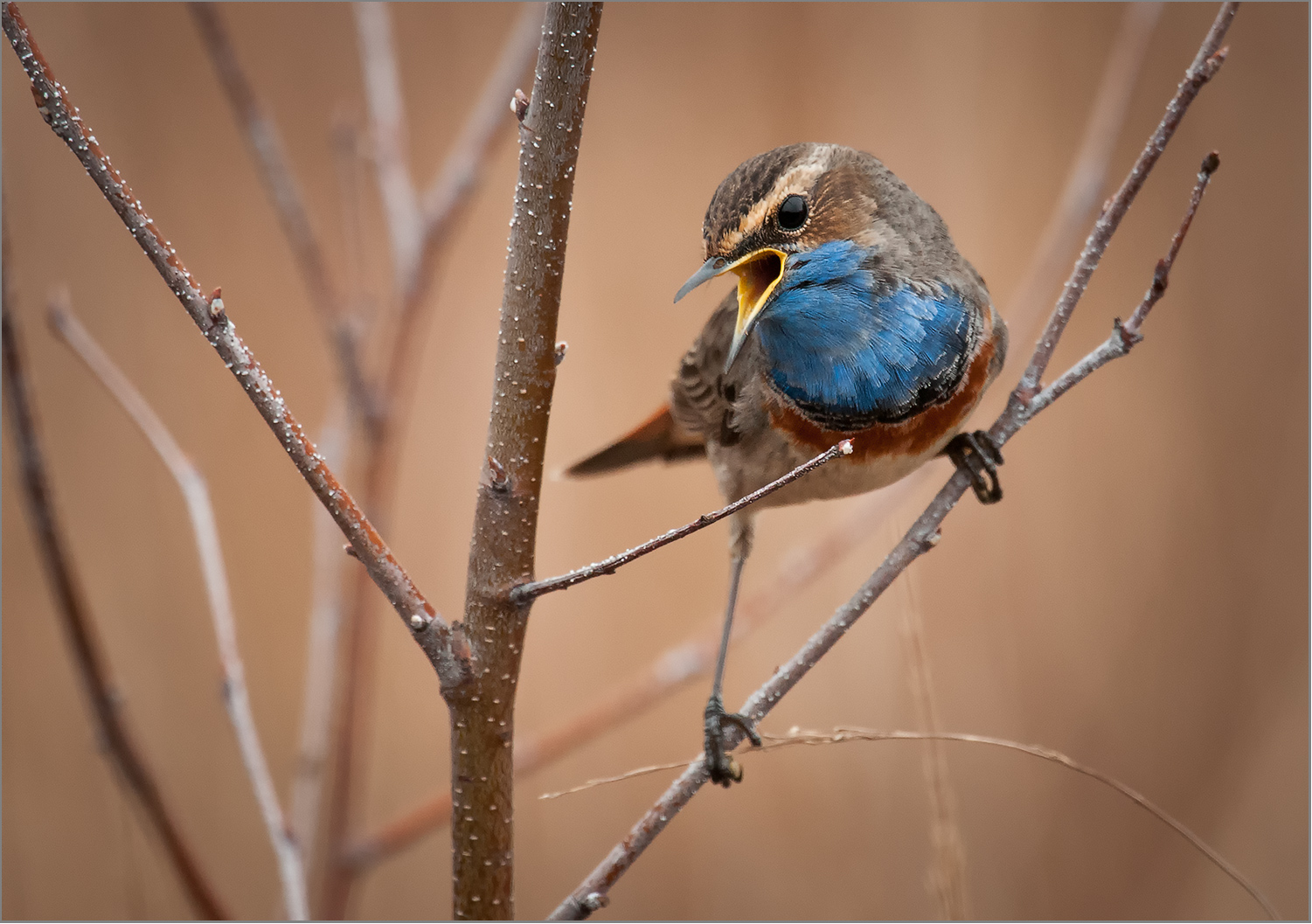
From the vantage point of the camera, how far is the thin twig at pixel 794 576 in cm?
157

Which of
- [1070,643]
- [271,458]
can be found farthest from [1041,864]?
[271,458]

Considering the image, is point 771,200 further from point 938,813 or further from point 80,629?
point 80,629

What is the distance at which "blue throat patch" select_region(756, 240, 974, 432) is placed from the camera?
1.38 metres

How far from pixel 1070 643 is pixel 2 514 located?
2.84 metres

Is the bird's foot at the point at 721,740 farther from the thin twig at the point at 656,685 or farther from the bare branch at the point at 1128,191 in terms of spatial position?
the bare branch at the point at 1128,191

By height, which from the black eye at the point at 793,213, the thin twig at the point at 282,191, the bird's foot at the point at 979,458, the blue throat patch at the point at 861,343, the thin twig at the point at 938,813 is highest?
the thin twig at the point at 282,191

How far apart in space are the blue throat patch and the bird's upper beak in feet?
0.10

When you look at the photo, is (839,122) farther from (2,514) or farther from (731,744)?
(2,514)

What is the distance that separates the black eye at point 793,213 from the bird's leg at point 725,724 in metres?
0.62

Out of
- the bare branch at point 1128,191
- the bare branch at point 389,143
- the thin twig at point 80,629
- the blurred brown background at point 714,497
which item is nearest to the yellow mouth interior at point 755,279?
the bare branch at point 1128,191

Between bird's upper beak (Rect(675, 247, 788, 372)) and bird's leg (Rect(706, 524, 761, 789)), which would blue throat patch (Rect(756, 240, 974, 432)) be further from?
bird's leg (Rect(706, 524, 761, 789))

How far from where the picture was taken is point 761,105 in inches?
109

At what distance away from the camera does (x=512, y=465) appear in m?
1.02

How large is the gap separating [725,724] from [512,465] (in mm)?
502
